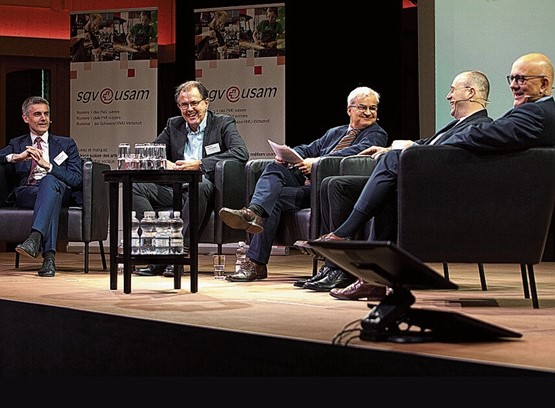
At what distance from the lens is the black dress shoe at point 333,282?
184 inches

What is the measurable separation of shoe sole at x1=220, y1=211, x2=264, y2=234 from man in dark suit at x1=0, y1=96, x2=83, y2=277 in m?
1.28

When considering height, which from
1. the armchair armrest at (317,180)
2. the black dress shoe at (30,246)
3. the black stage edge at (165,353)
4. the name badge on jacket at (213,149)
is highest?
the name badge on jacket at (213,149)

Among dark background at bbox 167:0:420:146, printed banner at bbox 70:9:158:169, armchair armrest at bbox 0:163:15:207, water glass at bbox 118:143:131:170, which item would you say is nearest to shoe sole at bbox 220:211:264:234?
water glass at bbox 118:143:131:170

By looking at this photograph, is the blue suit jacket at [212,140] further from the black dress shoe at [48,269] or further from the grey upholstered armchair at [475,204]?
the grey upholstered armchair at [475,204]

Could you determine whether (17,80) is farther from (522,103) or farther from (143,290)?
(522,103)

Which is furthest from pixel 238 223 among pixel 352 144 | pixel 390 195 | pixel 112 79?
pixel 112 79

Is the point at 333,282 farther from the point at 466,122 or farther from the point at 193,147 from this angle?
the point at 193,147

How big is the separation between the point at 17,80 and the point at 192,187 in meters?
5.56

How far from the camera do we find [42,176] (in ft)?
19.9

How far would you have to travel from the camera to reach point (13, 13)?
9.59 m

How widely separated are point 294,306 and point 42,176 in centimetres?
263

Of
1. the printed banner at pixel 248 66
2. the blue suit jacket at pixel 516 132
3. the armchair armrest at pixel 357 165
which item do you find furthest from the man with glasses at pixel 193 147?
the printed banner at pixel 248 66

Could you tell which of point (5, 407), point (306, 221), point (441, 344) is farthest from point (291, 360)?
point (306, 221)

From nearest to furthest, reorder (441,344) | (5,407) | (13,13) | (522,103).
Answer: (5,407), (441,344), (522,103), (13,13)
